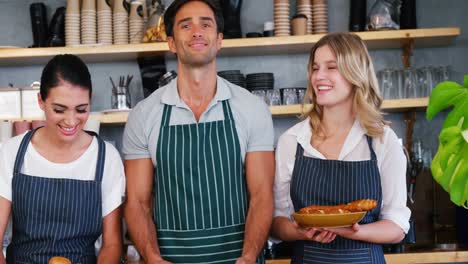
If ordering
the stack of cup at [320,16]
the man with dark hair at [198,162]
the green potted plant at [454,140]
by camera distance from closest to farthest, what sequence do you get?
1. the green potted plant at [454,140]
2. the man with dark hair at [198,162]
3. the stack of cup at [320,16]

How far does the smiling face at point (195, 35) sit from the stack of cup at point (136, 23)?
5.05 ft

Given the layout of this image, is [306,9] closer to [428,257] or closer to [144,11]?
[144,11]

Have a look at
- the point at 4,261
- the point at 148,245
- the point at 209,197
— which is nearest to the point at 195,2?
the point at 209,197

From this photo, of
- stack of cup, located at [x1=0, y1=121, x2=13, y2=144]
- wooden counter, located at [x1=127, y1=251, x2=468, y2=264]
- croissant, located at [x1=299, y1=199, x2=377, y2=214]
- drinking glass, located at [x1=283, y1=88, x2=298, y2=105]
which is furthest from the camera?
drinking glass, located at [x1=283, y1=88, x2=298, y2=105]

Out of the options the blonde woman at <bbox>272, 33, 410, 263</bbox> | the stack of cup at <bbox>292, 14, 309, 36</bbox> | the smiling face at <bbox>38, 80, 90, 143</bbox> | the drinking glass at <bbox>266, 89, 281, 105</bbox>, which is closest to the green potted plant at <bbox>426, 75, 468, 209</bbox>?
the blonde woman at <bbox>272, 33, 410, 263</bbox>

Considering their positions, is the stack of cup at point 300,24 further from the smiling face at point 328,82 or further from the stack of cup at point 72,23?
the smiling face at point 328,82

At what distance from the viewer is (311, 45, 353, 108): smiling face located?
221 cm

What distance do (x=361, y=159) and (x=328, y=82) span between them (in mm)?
273

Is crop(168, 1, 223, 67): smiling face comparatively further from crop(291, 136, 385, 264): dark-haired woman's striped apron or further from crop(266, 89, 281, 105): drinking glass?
crop(266, 89, 281, 105): drinking glass

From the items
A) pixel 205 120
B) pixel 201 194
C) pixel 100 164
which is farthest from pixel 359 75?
pixel 100 164

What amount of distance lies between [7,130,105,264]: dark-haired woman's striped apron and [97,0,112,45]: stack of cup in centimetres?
169

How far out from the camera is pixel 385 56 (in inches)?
162

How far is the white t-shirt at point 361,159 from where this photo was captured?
86.8 inches

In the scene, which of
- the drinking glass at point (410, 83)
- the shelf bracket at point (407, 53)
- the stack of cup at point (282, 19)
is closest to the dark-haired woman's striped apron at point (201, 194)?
the stack of cup at point (282, 19)
